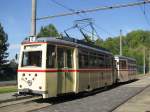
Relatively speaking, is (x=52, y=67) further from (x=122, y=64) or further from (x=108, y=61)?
(x=122, y=64)

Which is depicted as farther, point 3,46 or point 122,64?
point 3,46

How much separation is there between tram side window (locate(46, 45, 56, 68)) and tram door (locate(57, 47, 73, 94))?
40 centimetres

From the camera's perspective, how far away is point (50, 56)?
55.0 feet

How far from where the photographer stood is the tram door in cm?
1720

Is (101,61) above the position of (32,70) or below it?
above

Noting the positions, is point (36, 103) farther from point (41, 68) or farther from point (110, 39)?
point (110, 39)

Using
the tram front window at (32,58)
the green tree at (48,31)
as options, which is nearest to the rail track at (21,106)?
Result: the tram front window at (32,58)

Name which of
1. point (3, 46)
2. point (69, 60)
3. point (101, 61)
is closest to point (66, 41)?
point (69, 60)

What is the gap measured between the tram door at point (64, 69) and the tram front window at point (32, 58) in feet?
3.37

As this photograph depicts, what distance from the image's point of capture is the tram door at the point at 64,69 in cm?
1720

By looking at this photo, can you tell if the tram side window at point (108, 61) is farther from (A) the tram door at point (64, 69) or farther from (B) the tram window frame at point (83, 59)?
(A) the tram door at point (64, 69)

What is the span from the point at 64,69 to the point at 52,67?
3.53 feet

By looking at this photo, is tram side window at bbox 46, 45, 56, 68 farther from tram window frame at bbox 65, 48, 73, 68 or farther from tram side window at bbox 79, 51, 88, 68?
tram side window at bbox 79, 51, 88, 68

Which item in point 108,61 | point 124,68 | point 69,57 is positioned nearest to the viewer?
point 69,57
